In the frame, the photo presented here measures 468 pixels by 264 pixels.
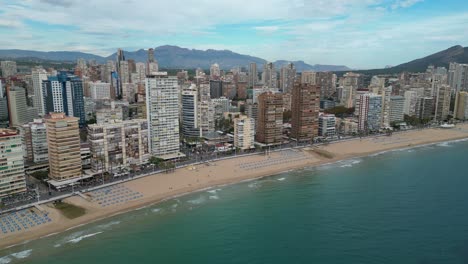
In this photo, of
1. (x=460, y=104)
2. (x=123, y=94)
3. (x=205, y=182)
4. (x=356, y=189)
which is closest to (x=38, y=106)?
(x=123, y=94)

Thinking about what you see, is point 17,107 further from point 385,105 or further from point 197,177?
point 385,105

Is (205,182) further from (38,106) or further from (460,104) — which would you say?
(460,104)

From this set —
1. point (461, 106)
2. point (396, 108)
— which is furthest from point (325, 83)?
point (461, 106)

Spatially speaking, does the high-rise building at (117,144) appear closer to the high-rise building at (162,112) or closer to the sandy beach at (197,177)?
the high-rise building at (162,112)

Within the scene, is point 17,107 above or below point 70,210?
above

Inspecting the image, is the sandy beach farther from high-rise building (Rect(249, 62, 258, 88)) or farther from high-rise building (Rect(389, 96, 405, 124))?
high-rise building (Rect(249, 62, 258, 88))

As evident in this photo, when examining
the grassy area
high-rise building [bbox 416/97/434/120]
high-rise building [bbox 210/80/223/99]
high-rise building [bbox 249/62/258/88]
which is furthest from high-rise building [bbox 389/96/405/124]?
high-rise building [bbox 249/62/258/88]

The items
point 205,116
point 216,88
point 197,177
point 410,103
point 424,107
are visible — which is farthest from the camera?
point 216,88
